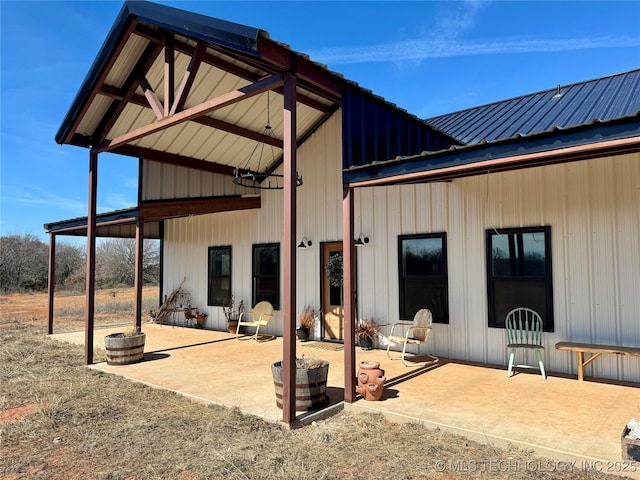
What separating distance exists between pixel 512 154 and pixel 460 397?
2500mm

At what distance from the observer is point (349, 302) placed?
4363 mm

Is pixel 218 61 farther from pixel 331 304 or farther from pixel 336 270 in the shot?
pixel 331 304

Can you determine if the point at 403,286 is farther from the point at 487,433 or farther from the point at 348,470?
the point at 348,470

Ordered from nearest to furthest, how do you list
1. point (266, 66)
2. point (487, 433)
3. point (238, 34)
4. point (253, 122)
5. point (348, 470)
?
point (348, 470), point (487, 433), point (238, 34), point (266, 66), point (253, 122)

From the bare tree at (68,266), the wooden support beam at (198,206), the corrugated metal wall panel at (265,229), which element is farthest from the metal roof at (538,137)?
the bare tree at (68,266)

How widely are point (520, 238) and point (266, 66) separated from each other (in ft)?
13.1

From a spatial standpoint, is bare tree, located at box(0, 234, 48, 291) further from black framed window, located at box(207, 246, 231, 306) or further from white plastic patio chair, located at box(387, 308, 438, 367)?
white plastic patio chair, located at box(387, 308, 438, 367)

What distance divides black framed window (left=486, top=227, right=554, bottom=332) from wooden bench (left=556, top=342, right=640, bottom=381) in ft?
1.40

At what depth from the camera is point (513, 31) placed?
11477 millimetres

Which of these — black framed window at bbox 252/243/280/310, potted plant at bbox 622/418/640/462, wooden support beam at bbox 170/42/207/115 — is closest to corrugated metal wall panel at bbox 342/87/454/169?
wooden support beam at bbox 170/42/207/115

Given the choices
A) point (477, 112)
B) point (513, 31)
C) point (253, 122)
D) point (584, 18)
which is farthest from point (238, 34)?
point (513, 31)

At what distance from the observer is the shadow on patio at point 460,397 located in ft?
10.7

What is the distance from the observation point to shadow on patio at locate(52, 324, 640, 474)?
325 centimetres

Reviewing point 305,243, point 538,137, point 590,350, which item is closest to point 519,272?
point 590,350
